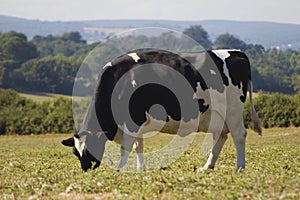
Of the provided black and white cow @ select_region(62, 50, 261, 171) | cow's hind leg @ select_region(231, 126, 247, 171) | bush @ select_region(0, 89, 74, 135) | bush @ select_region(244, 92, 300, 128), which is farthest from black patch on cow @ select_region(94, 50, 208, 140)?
bush @ select_region(0, 89, 74, 135)

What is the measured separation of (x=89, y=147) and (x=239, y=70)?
3.75 m

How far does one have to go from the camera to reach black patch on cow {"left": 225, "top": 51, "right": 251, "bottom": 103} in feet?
48.4

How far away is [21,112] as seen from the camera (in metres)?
53.3

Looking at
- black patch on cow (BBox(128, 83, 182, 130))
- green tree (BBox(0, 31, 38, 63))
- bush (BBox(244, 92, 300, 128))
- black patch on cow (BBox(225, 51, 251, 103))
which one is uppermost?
black patch on cow (BBox(225, 51, 251, 103))

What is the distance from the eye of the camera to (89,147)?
1478cm

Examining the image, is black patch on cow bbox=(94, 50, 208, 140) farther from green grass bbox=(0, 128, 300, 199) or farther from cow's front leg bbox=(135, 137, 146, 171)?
green grass bbox=(0, 128, 300, 199)

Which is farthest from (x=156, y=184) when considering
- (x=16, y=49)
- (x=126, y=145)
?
(x=16, y=49)

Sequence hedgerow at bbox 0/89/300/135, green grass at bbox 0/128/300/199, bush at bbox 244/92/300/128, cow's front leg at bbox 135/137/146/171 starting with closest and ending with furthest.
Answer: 1. green grass at bbox 0/128/300/199
2. cow's front leg at bbox 135/137/146/171
3. bush at bbox 244/92/300/128
4. hedgerow at bbox 0/89/300/135

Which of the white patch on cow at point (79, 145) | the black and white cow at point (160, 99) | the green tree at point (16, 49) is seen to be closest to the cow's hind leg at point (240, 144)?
the black and white cow at point (160, 99)

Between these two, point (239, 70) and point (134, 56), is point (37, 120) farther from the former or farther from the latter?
point (239, 70)

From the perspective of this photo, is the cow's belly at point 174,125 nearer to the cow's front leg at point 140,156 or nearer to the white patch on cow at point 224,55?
the cow's front leg at point 140,156

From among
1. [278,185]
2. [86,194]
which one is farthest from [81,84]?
[278,185]

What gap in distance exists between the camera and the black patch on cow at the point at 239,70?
1475 centimetres

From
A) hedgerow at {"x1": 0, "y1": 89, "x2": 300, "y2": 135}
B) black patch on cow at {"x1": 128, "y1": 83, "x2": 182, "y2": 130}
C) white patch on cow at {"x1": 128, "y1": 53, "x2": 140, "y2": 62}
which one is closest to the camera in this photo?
Answer: black patch on cow at {"x1": 128, "y1": 83, "x2": 182, "y2": 130}
